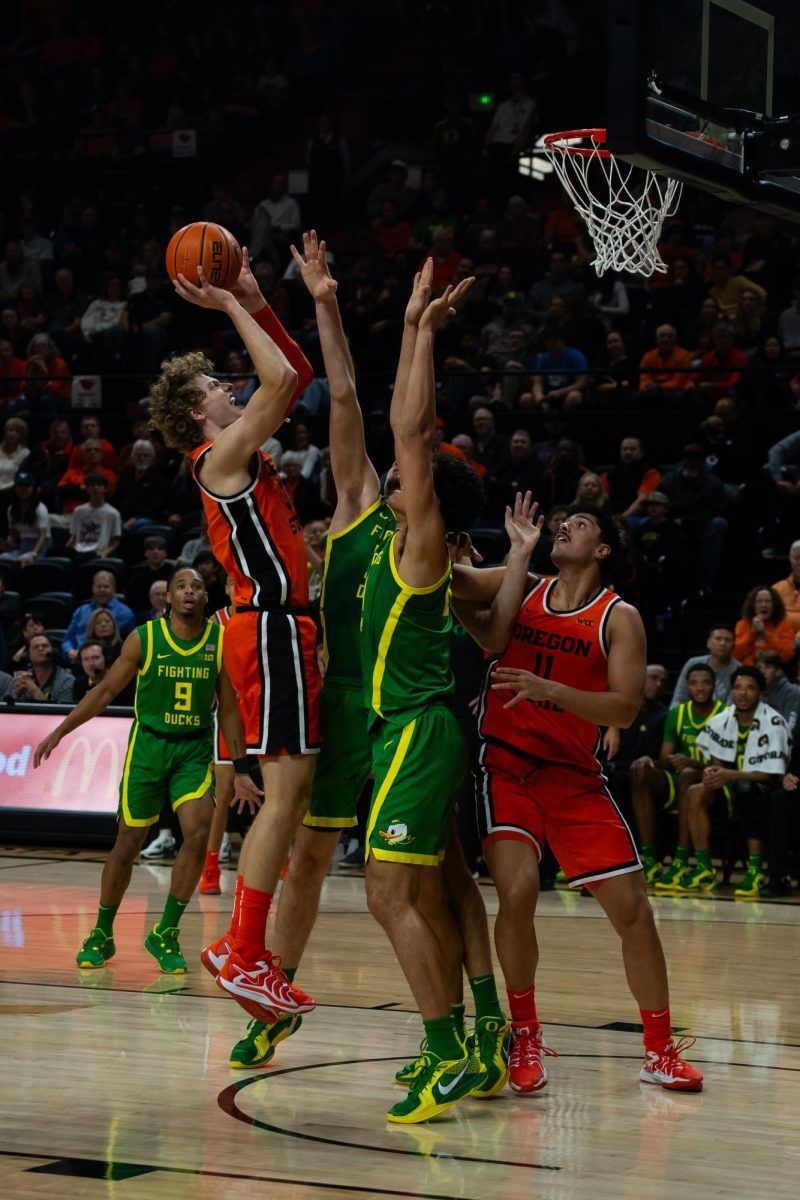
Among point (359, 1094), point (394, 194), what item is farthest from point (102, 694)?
point (394, 194)

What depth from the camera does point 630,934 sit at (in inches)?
209

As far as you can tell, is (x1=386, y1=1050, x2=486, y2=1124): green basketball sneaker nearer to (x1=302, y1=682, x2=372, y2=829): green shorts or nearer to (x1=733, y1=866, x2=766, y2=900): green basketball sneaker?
(x1=302, y1=682, x2=372, y2=829): green shorts

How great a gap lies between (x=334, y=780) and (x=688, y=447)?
8.09 m

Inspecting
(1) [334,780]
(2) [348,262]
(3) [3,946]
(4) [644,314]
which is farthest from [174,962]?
(2) [348,262]

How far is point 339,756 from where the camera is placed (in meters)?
5.46

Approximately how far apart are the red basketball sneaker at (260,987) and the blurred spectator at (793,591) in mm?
7063

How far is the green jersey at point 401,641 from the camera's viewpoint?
494cm

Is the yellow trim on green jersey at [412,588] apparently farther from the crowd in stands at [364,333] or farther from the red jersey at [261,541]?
the crowd in stands at [364,333]

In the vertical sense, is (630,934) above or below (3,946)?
above

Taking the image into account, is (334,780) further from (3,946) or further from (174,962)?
(3,946)

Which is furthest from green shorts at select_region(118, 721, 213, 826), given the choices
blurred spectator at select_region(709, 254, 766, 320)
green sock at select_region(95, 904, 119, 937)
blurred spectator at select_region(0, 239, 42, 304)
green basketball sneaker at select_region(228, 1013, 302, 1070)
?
blurred spectator at select_region(0, 239, 42, 304)

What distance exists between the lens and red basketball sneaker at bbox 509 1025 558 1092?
532 cm

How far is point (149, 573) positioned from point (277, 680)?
886 cm

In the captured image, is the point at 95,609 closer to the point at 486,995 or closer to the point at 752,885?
the point at 752,885
